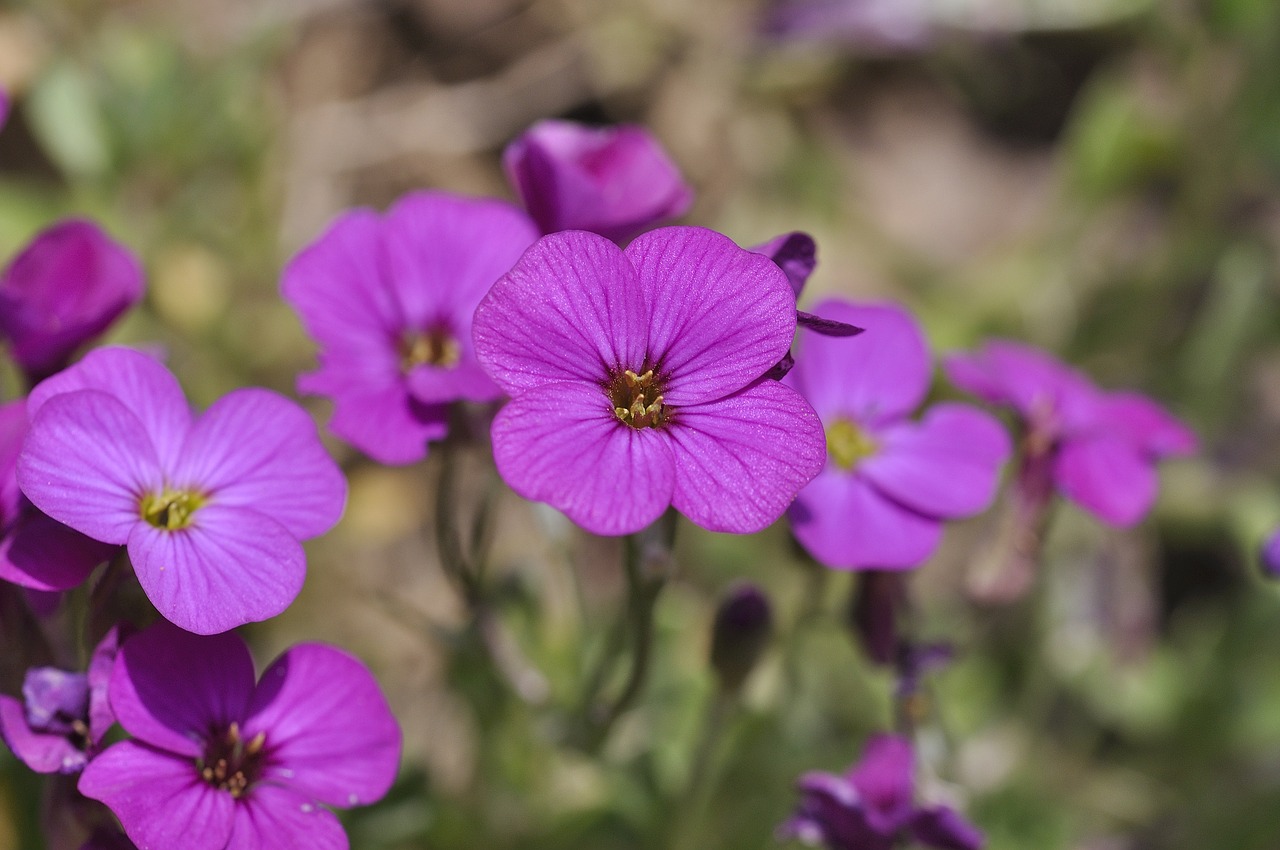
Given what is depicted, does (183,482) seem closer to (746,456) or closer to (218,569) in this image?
(218,569)

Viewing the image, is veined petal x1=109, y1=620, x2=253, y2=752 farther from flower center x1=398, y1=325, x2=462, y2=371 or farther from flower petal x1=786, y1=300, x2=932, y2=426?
flower petal x1=786, y1=300, x2=932, y2=426

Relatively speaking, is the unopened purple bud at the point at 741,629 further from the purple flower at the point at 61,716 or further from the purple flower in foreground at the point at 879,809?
the purple flower at the point at 61,716

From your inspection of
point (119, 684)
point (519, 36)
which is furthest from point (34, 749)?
point (519, 36)

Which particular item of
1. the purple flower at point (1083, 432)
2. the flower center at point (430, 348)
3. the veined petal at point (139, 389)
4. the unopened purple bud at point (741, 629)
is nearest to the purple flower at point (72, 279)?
the veined petal at point (139, 389)

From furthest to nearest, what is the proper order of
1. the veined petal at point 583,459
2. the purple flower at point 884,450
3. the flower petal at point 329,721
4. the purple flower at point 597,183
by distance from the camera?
1. the purple flower at point 884,450
2. the purple flower at point 597,183
3. the flower petal at point 329,721
4. the veined petal at point 583,459

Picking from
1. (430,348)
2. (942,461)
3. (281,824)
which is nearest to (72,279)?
(430,348)

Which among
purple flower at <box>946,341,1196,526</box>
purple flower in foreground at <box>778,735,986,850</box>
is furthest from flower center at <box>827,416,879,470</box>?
purple flower in foreground at <box>778,735,986,850</box>
